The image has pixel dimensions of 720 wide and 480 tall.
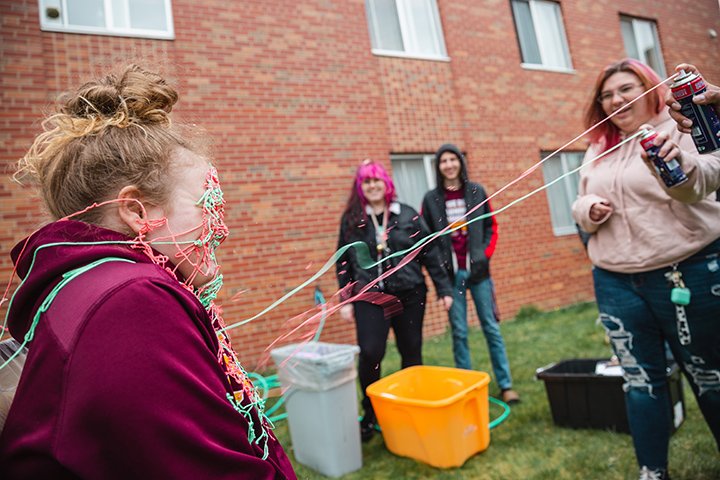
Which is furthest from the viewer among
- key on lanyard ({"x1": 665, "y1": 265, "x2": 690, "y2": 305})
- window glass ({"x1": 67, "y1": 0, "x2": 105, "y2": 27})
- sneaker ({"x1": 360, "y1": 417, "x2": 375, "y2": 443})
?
window glass ({"x1": 67, "y1": 0, "x2": 105, "y2": 27})

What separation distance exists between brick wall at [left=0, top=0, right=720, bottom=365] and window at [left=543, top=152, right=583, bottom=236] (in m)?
0.28

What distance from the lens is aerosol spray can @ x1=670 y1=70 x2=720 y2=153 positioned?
1729mm

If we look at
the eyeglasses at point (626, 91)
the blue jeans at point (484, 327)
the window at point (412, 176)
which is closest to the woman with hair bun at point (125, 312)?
the eyeglasses at point (626, 91)

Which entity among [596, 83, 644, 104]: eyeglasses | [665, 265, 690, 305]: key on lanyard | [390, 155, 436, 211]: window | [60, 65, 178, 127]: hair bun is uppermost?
[390, 155, 436, 211]: window

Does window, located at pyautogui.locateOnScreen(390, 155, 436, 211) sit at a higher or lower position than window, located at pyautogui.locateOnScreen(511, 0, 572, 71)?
lower

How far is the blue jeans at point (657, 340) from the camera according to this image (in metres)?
2.16

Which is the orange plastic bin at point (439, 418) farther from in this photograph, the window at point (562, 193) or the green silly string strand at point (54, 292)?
the window at point (562, 193)

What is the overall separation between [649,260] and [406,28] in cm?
681

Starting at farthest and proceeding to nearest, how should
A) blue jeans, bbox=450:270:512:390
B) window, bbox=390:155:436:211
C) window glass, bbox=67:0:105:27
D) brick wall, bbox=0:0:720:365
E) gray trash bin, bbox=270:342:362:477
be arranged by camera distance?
window, bbox=390:155:436:211 < window glass, bbox=67:0:105:27 < brick wall, bbox=0:0:720:365 < blue jeans, bbox=450:270:512:390 < gray trash bin, bbox=270:342:362:477

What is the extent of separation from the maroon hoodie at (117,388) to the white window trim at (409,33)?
7278 mm

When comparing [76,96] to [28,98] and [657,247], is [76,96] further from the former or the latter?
[28,98]

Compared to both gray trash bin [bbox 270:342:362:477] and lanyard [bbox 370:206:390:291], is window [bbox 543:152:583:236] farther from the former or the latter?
gray trash bin [bbox 270:342:362:477]

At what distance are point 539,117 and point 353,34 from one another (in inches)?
156

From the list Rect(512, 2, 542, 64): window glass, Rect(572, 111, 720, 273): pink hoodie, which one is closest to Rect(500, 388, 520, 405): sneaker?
Rect(572, 111, 720, 273): pink hoodie
